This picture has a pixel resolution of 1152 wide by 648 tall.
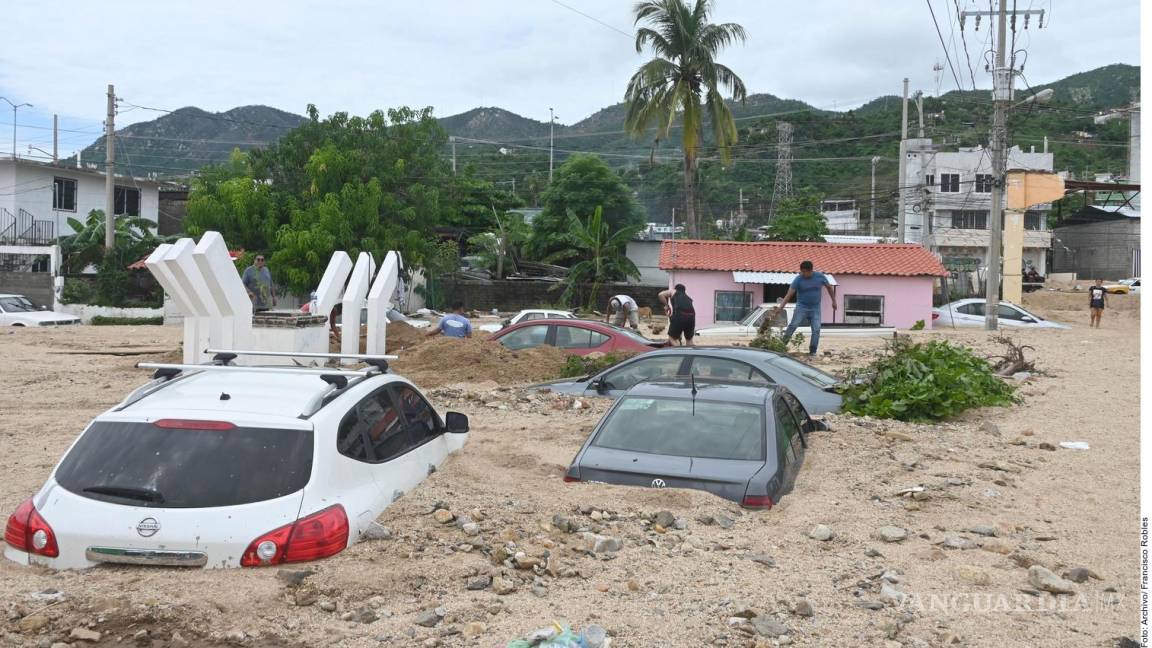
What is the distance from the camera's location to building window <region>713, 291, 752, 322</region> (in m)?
34.6

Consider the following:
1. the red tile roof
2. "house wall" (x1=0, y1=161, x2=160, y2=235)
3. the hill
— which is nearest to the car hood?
"house wall" (x1=0, y1=161, x2=160, y2=235)

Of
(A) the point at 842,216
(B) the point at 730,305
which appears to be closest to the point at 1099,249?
(A) the point at 842,216

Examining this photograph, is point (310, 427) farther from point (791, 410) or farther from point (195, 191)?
point (195, 191)

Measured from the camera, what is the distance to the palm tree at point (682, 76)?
3369cm

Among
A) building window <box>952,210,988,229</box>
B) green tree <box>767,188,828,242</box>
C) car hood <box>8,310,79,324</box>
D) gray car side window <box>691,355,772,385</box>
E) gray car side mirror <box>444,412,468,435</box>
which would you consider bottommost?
car hood <box>8,310,79,324</box>

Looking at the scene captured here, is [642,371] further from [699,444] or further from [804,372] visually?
[699,444]

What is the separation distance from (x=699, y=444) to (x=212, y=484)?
3386 millimetres

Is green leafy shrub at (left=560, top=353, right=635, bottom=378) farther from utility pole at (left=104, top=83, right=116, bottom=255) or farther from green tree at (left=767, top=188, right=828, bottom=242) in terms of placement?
green tree at (left=767, top=188, right=828, bottom=242)

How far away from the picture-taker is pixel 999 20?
1121 inches

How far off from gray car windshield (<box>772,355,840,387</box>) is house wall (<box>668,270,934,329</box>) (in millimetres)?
21436

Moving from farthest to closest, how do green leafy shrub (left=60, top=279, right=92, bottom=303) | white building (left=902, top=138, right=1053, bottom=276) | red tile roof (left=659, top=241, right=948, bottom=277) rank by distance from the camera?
white building (left=902, top=138, right=1053, bottom=276) < green leafy shrub (left=60, top=279, right=92, bottom=303) < red tile roof (left=659, top=241, right=948, bottom=277)

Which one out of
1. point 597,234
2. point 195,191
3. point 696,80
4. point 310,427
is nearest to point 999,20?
point 696,80

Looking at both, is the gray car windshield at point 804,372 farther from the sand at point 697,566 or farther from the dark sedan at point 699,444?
the dark sedan at point 699,444

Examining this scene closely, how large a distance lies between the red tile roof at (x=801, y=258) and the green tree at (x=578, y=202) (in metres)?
10.0
